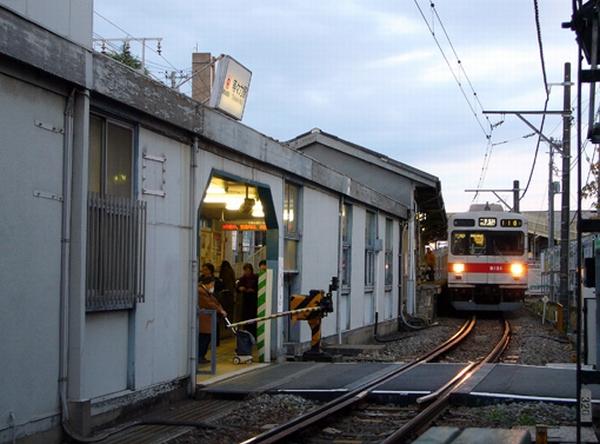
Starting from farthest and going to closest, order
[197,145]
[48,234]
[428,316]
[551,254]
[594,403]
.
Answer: [551,254] < [428,316] < [197,145] < [594,403] < [48,234]

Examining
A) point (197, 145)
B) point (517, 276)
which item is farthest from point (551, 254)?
point (197, 145)

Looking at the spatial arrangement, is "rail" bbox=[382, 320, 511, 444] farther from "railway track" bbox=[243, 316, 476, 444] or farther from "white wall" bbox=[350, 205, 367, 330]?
"white wall" bbox=[350, 205, 367, 330]

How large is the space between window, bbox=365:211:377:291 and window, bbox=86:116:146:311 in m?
13.5

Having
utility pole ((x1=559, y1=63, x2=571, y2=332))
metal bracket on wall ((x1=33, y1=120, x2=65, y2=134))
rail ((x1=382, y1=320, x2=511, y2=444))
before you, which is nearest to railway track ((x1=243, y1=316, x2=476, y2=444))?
rail ((x1=382, y1=320, x2=511, y2=444))

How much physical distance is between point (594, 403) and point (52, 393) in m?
6.00

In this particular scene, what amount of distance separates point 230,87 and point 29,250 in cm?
555

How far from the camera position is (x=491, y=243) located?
1249 inches

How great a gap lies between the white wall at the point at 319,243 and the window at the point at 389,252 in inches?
253

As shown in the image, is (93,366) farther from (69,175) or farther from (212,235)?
(212,235)

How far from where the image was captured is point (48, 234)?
27.2 feet

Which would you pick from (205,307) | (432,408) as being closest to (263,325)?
(205,307)

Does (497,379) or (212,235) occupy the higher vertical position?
(212,235)

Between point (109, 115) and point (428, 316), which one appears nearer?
point (109, 115)

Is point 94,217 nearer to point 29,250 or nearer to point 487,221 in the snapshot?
point 29,250
